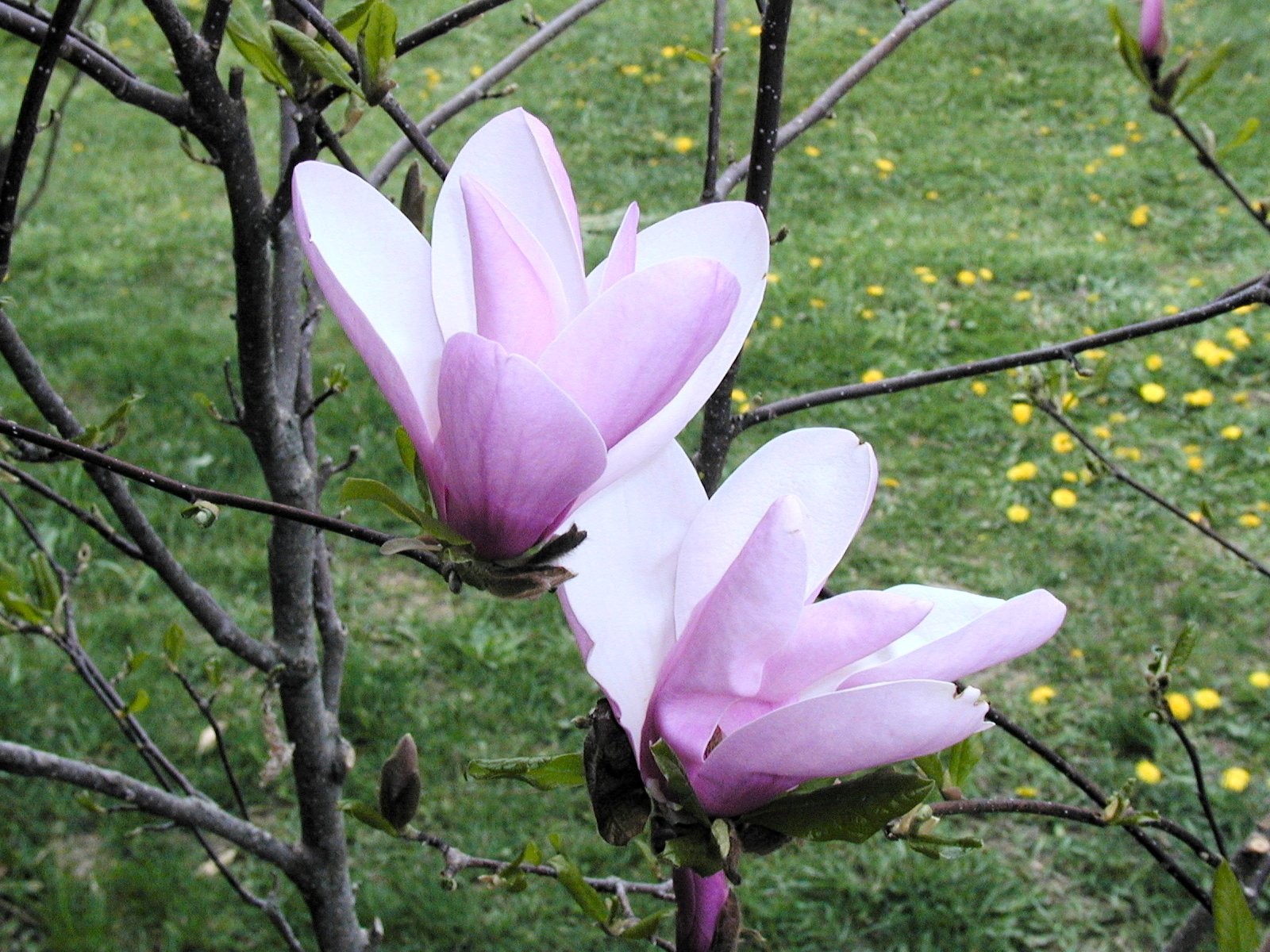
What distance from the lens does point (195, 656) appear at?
96.7 inches

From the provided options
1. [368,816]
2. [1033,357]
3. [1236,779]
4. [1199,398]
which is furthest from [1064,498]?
[368,816]

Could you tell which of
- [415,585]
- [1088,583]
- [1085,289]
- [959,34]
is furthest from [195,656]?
[959,34]

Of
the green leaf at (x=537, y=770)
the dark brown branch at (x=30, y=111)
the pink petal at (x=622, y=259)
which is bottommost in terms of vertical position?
the green leaf at (x=537, y=770)

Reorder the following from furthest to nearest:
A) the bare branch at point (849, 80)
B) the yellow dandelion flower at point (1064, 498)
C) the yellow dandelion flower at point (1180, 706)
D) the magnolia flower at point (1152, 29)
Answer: the yellow dandelion flower at point (1064, 498) → the yellow dandelion flower at point (1180, 706) → the bare branch at point (849, 80) → the magnolia flower at point (1152, 29)

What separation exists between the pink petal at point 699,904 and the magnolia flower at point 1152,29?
0.66m

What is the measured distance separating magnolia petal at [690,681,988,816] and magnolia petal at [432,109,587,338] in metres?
0.15

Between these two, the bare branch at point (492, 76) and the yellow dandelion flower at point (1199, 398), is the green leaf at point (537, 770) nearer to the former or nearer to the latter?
the bare branch at point (492, 76)

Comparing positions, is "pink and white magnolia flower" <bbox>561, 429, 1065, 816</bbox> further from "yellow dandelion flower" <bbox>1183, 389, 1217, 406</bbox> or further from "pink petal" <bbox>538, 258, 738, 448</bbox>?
"yellow dandelion flower" <bbox>1183, 389, 1217, 406</bbox>

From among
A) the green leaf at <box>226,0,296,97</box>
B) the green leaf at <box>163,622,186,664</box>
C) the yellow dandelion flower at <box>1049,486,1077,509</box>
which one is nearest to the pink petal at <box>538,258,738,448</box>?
the green leaf at <box>226,0,296,97</box>

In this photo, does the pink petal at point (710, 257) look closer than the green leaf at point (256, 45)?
Yes

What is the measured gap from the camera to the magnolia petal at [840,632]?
1.25 ft

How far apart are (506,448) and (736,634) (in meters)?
0.09

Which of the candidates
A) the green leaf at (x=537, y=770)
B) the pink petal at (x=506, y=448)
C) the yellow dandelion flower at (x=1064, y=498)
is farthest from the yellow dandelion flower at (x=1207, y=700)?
the pink petal at (x=506, y=448)

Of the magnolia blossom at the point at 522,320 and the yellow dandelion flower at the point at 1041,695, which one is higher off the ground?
the magnolia blossom at the point at 522,320
